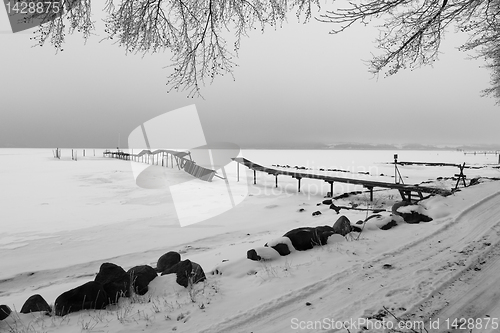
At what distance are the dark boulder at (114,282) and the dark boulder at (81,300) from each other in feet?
0.31

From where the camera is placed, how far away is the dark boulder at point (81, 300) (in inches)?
117

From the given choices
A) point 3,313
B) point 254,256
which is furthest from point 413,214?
point 3,313

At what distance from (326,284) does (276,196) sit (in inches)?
481

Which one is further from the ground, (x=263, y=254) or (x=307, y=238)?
(x=307, y=238)

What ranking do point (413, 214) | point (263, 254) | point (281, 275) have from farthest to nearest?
point (413, 214) → point (263, 254) → point (281, 275)

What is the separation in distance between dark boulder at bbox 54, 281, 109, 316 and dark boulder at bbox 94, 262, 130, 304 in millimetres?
95

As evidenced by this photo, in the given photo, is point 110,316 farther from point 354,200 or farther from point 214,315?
point 354,200

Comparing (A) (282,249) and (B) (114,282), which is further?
(A) (282,249)

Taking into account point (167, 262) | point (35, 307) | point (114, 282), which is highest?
point (114, 282)

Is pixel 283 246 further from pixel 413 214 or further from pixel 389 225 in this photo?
pixel 413 214

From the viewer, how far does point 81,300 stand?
3053 millimetres

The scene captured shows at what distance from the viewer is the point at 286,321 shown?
2.53 metres

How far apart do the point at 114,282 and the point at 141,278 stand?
33 centimetres

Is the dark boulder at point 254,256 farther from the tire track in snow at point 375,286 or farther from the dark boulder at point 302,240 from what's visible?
the tire track in snow at point 375,286
